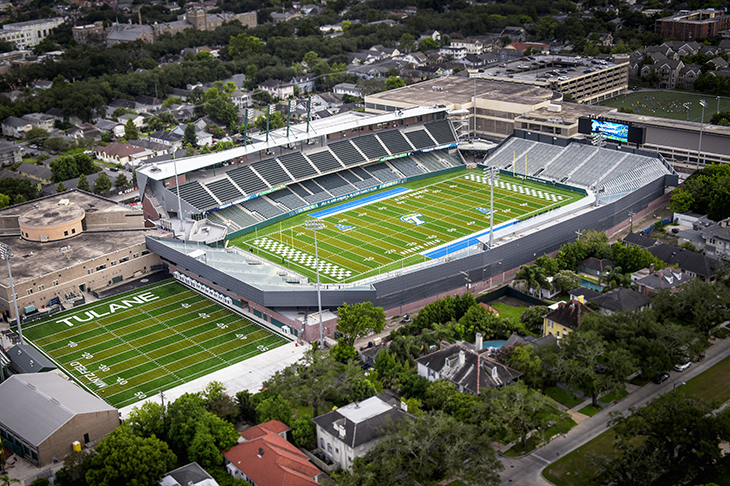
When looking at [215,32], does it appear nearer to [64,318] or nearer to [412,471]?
[64,318]

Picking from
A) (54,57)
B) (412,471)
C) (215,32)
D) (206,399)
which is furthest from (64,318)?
(215,32)

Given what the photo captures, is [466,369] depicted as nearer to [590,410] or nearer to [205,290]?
[590,410]

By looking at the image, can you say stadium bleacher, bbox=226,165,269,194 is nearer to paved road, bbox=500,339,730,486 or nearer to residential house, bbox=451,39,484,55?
paved road, bbox=500,339,730,486

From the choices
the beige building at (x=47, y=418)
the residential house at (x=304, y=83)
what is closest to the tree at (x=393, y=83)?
the residential house at (x=304, y=83)

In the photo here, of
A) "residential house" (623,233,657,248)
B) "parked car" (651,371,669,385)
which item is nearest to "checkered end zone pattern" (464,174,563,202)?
"residential house" (623,233,657,248)

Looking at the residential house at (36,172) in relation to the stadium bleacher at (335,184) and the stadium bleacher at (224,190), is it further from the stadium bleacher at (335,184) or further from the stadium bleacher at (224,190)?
the stadium bleacher at (335,184)

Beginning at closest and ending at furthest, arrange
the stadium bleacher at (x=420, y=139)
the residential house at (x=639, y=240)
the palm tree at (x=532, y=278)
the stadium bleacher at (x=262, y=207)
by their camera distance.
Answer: the palm tree at (x=532, y=278) < the residential house at (x=639, y=240) < the stadium bleacher at (x=262, y=207) < the stadium bleacher at (x=420, y=139)
